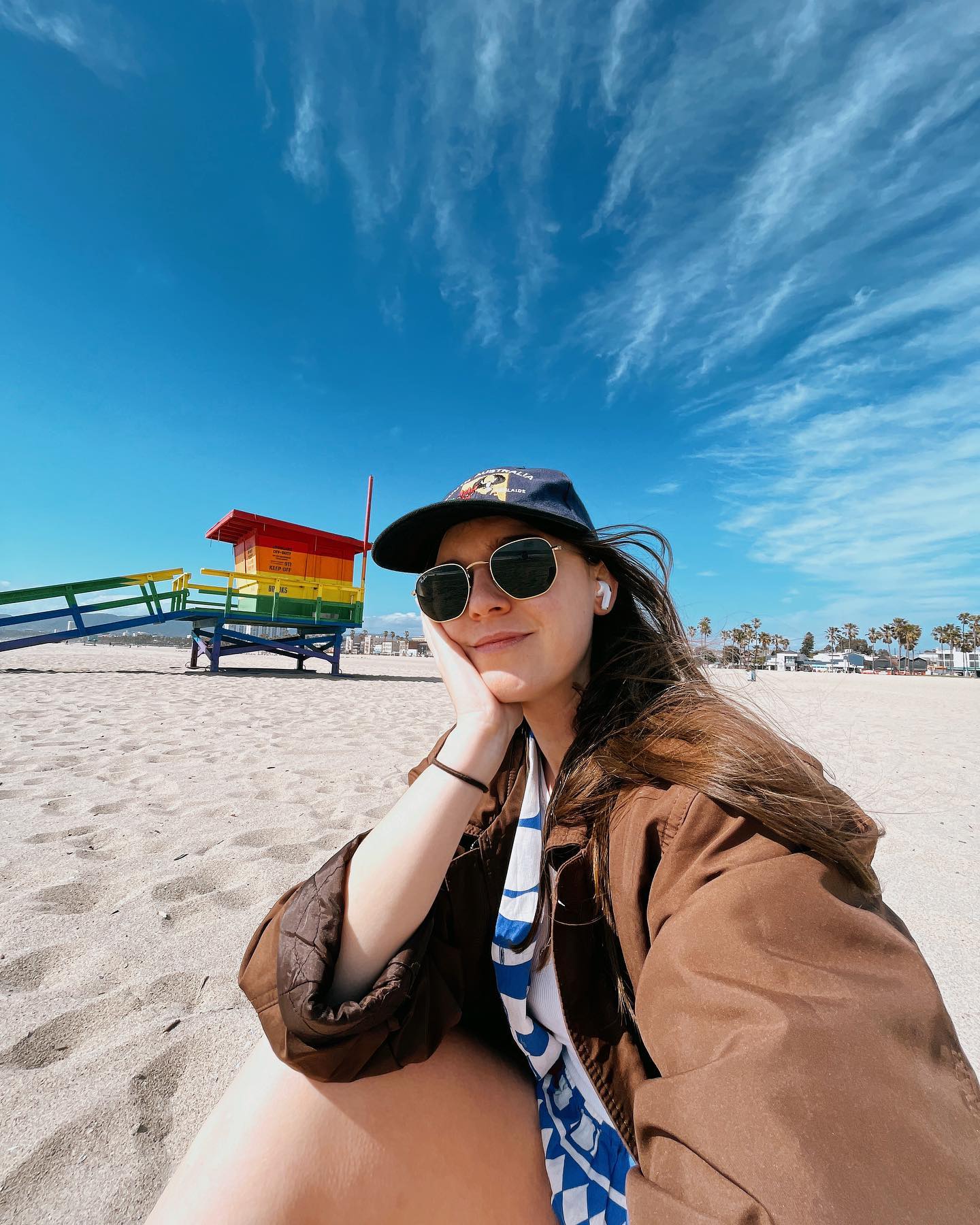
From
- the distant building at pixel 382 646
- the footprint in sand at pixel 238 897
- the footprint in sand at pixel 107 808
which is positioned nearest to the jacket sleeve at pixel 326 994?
the footprint in sand at pixel 238 897

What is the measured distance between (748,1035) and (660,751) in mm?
429

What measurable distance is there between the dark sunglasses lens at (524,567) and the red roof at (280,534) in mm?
13629

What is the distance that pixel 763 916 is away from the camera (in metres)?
0.69

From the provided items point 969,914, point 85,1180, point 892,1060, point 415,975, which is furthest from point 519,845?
point 969,914

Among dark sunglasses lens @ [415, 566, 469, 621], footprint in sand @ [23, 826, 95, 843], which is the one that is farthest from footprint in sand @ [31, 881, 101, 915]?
dark sunglasses lens @ [415, 566, 469, 621]

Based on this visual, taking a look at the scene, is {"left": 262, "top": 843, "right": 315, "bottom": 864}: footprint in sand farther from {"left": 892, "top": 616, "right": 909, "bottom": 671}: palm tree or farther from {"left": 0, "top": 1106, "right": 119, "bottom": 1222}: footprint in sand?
{"left": 892, "top": 616, "right": 909, "bottom": 671}: palm tree

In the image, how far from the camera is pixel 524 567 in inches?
51.3

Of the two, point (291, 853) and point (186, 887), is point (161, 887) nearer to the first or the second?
point (186, 887)

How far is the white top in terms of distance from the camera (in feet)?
3.54

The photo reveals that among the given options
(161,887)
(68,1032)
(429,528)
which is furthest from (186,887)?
(429,528)

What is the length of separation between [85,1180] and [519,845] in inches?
48.0

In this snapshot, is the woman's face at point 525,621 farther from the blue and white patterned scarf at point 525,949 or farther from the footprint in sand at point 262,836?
the footprint in sand at point 262,836

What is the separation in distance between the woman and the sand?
52cm

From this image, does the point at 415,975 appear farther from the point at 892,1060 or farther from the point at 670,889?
the point at 892,1060
